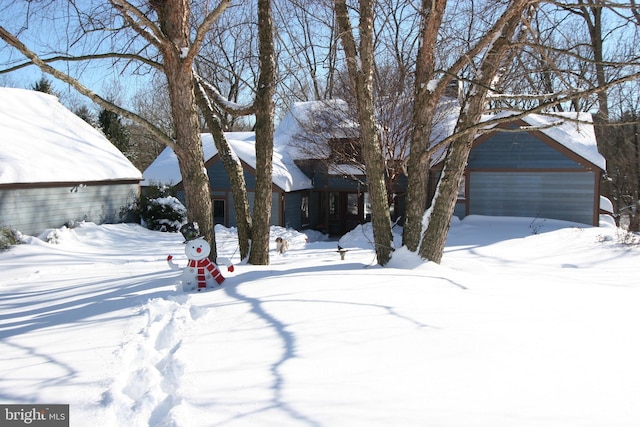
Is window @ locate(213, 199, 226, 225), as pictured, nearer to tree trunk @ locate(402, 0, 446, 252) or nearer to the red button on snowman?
tree trunk @ locate(402, 0, 446, 252)

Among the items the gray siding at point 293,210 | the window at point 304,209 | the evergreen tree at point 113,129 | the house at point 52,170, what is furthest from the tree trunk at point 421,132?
the evergreen tree at point 113,129

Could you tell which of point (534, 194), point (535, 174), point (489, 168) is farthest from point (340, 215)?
point (535, 174)

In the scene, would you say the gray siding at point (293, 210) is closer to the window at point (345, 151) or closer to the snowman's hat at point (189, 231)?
the window at point (345, 151)

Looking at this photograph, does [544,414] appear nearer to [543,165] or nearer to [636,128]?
[543,165]

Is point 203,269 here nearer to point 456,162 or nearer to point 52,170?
point 456,162

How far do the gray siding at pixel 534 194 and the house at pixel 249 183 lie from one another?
24.7 ft

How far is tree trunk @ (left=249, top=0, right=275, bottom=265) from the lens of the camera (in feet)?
29.5

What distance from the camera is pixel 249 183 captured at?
2170 centimetres

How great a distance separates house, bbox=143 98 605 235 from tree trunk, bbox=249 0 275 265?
8.54 m

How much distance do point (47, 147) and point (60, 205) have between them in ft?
7.65

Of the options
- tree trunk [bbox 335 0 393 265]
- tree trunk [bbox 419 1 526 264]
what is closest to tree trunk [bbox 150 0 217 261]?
tree trunk [bbox 335 0 393 265]

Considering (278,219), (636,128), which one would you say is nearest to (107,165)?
(278,219)

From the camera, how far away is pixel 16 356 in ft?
13.1

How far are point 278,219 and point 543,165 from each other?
1073 centimetres
